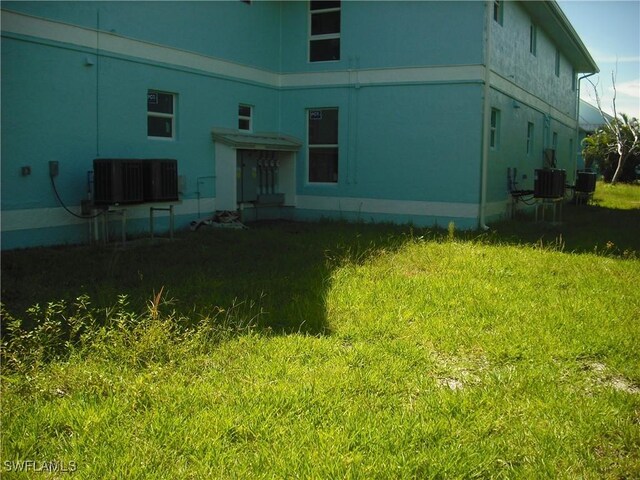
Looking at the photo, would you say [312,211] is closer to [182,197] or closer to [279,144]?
[279,144]

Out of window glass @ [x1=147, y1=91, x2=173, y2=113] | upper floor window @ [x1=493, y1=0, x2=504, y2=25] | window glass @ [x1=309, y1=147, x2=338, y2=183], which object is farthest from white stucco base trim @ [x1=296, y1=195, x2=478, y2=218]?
upper floor window @ [x1=493, y1=0, x2=504, y2=25]

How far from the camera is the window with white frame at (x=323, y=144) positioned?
16.6 meters

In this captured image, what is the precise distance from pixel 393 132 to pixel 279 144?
277 cm

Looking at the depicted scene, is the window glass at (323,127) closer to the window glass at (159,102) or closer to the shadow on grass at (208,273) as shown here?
the window glass at (159,102)

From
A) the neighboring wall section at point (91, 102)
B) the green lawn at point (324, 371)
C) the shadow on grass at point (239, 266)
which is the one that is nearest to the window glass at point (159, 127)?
the neighboring wall section at point (91, 102)

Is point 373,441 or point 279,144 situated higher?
point 279,144

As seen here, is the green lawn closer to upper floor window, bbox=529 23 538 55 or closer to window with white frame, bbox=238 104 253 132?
window with white frame, bbox=238 104 253 132

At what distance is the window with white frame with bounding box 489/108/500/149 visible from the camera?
1616 cm

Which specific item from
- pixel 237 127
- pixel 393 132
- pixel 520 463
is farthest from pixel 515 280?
pixel 237 127

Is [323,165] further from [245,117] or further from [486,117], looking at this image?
[486,117]

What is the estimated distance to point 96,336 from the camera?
5418mm

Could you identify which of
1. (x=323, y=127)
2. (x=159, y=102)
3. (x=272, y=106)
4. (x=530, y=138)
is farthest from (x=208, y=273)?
(x=530, y=138)

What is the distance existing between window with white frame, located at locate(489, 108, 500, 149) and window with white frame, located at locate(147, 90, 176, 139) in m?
7.77

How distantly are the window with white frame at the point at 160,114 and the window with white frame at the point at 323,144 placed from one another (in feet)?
13.8
